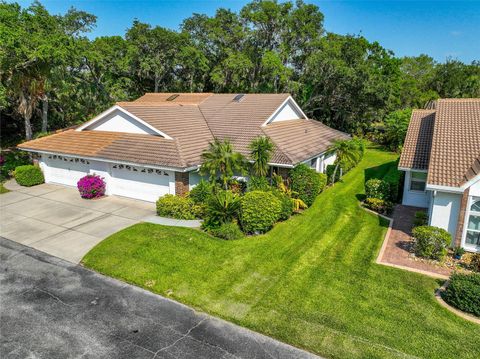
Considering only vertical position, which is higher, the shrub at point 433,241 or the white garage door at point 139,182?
the white garage door at point 139,182

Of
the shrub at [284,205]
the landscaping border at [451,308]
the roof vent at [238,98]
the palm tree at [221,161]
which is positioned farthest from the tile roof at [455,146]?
the roof vent at [238,98]

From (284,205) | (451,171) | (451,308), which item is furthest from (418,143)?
(451,308)

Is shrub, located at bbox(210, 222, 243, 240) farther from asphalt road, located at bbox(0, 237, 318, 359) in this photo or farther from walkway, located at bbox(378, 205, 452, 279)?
walkway, located at bbox(378, 205, 452, 279)

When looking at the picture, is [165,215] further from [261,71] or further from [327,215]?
[261,71]

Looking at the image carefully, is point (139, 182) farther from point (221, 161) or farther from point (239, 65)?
point (239, 65)

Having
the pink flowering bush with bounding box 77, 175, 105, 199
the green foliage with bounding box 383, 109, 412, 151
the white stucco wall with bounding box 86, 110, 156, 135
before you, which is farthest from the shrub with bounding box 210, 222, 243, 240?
the green foliage with bounding box 383, 109, 412, 151

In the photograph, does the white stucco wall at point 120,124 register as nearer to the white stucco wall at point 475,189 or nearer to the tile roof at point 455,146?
the tile roof at point 455,146
